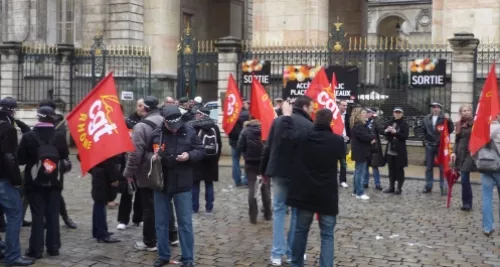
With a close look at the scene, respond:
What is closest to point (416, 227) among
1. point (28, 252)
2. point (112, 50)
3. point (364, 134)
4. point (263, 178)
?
point (263, 178)

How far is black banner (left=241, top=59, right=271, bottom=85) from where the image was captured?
21.7m

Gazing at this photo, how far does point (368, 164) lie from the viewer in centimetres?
1462

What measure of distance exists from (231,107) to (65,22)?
17508mm

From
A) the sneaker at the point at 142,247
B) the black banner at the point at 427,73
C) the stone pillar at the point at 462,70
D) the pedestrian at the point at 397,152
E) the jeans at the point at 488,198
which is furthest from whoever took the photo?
the black banner at the point at 427,73

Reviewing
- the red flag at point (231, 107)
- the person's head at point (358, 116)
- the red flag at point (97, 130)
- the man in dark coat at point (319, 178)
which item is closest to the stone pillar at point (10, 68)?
the red flag at point (231, 107)

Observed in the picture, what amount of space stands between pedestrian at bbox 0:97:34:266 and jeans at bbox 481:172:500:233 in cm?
657

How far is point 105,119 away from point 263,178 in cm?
274

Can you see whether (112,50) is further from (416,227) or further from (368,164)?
(416,227)

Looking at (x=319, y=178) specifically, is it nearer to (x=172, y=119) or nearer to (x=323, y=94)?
(x=172, y=119)

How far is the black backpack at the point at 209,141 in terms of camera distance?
38.0 feet

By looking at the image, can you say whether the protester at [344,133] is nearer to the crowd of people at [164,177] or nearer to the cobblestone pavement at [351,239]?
the cobblestone pavement at [351,239]

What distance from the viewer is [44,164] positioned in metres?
8.27

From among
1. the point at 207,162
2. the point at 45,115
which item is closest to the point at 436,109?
the point at 207,162

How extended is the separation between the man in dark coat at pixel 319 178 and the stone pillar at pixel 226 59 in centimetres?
1479
